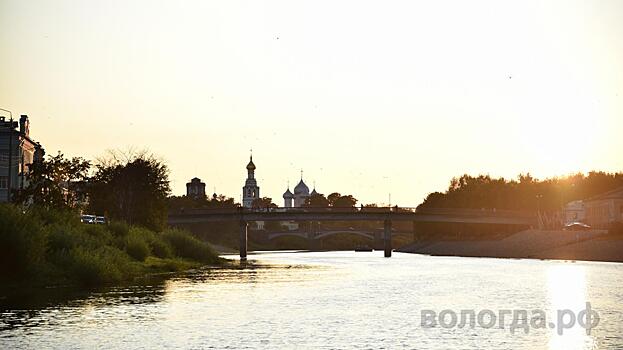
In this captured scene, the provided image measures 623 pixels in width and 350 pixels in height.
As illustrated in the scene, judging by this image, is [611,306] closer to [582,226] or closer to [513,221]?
[582,226]

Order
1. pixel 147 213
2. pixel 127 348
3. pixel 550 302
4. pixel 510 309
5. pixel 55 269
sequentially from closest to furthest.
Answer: pixel 127 348 < pixel 510 309 < pixel 550 302 < pixel 55 269 < pixel 147 213

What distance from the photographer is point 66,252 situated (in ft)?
236

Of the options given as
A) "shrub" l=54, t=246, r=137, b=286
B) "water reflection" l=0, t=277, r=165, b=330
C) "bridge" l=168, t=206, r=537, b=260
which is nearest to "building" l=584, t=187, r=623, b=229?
"bridge" l=168, t=206, r=537, b=260

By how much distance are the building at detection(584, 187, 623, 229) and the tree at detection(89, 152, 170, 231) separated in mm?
74984

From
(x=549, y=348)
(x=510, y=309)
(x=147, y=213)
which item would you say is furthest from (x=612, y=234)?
(x=549, y=348)

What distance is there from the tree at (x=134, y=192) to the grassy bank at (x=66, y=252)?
28467 millimetres

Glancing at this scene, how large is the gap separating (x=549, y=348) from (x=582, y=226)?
399ft

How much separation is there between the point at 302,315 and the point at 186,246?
222 feet

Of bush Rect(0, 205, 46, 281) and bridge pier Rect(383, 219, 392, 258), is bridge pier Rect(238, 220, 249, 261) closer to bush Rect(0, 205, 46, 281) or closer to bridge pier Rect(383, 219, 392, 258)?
bridge pier Rect(383, 219, 392, 258)

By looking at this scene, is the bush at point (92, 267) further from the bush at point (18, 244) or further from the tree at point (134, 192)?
the tree at point (134, 192)

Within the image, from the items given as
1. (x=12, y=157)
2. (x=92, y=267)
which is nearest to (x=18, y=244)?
(x=92, y=267)

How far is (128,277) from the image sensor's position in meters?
80.1

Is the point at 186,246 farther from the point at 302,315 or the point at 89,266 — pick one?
the point at 302,315

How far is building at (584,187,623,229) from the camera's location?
559 feet
